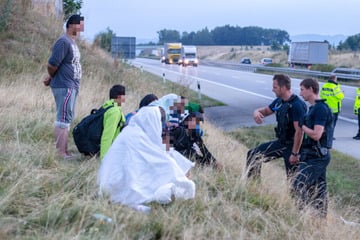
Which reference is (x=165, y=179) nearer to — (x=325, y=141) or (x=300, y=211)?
(x=300, y=211)

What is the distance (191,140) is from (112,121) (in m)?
1.06

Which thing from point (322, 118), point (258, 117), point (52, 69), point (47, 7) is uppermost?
point (47, 7)

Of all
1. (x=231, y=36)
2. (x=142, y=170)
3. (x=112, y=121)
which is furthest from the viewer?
(x=231, y=36)

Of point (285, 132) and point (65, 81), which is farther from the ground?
point (65, 81)

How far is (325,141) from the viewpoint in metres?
7.05

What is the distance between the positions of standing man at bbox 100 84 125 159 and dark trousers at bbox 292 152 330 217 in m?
2.30

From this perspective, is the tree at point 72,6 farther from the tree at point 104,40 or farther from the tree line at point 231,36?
the tree line at point 231,36

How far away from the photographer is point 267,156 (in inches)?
299

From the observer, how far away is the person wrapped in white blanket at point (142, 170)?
5516 mm

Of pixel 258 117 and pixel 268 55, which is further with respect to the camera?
pixel 268 55

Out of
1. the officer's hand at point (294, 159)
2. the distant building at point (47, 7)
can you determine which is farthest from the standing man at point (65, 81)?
the distant building at point (47, 7)

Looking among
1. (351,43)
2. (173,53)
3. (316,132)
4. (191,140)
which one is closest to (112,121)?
(191,140)

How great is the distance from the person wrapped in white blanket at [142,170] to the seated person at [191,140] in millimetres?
1237

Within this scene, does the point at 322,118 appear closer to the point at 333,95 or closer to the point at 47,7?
the point at 333,95
